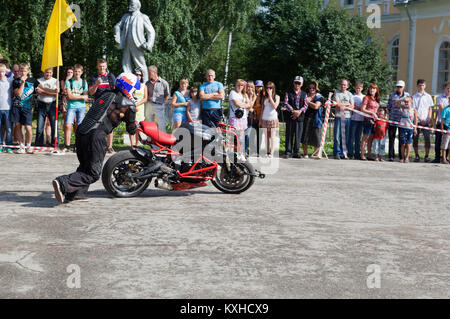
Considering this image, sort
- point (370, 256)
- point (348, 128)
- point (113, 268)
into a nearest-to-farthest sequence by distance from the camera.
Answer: point (113, 268)
point (370, 256)
point (348, 128)

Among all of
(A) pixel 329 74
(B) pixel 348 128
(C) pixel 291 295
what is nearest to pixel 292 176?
(B) pixel 348 128

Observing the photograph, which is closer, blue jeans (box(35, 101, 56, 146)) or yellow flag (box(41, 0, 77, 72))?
blue jeans (box(35, 101, 56, 146))

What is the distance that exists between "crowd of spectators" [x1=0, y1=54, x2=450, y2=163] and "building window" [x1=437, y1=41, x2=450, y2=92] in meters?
23.0

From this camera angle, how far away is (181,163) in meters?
9.64

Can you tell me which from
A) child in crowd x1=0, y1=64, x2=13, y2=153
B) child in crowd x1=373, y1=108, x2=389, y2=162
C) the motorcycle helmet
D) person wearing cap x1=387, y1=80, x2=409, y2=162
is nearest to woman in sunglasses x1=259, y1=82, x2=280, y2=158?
child in crowd x1=373, y1=108, x2=389, y2=162

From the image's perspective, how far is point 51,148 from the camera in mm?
14453

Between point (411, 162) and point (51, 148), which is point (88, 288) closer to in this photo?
point (51, 148)

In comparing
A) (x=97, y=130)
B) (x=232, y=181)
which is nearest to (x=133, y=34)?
(x=232, y=181)

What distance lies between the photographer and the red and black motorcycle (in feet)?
30.1

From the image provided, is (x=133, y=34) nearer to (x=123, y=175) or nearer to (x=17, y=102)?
(x=17, y=102)

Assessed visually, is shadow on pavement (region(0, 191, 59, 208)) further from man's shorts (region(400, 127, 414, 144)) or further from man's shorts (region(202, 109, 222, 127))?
man's shorts (region(400, 127, 414, 144))

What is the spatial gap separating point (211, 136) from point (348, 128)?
7.25m

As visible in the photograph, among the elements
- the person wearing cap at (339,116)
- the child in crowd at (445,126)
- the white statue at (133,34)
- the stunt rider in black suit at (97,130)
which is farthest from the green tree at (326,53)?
the stunt rider in black suit at (97,130)

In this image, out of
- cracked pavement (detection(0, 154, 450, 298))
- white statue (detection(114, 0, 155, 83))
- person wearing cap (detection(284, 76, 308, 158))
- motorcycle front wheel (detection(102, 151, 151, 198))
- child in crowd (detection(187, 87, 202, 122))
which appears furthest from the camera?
white statue (detection(114, 0, 155, 83))
